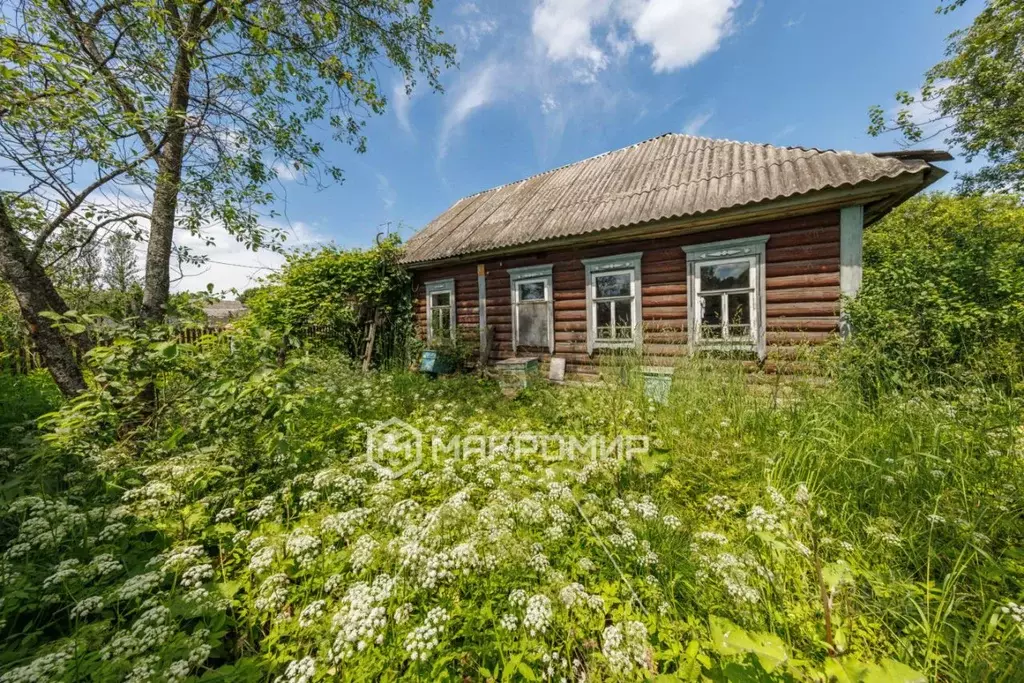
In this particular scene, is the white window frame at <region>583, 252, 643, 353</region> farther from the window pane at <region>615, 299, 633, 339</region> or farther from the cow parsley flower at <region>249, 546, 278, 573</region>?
the cow parsley flower at <region>249, 546, 278, 573</region>

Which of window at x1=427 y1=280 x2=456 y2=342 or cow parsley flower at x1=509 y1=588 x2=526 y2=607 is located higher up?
window at x1=427 y1=280 x2=456 y2=342

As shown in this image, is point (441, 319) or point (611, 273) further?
point (441, 319)

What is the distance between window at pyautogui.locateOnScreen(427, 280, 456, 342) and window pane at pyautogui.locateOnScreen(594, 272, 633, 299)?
3624 mm

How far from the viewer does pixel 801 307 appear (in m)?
5.05

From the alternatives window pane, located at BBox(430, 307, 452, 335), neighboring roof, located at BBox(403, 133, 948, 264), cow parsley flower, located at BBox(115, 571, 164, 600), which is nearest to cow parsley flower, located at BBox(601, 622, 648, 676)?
cow parsley flower, located at BBox(115, 571, 164, 600)

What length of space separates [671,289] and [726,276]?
81cm

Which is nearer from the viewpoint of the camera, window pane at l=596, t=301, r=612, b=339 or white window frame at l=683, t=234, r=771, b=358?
white window frame at l=683, t=234, r=771, b=358

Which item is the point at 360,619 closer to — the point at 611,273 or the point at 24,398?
the point at 611,273

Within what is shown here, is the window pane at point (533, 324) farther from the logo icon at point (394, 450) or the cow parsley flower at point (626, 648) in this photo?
the cow parsley flower at point (626, 648)

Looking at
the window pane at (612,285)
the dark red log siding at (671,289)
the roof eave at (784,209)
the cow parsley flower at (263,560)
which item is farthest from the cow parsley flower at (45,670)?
the window pane at (612,285)

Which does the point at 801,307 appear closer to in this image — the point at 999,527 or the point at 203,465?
the point at 999,527

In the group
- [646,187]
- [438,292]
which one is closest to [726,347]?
[646,187]

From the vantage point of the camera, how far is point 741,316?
18.0 feet

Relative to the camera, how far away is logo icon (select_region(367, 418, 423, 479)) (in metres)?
2.86
